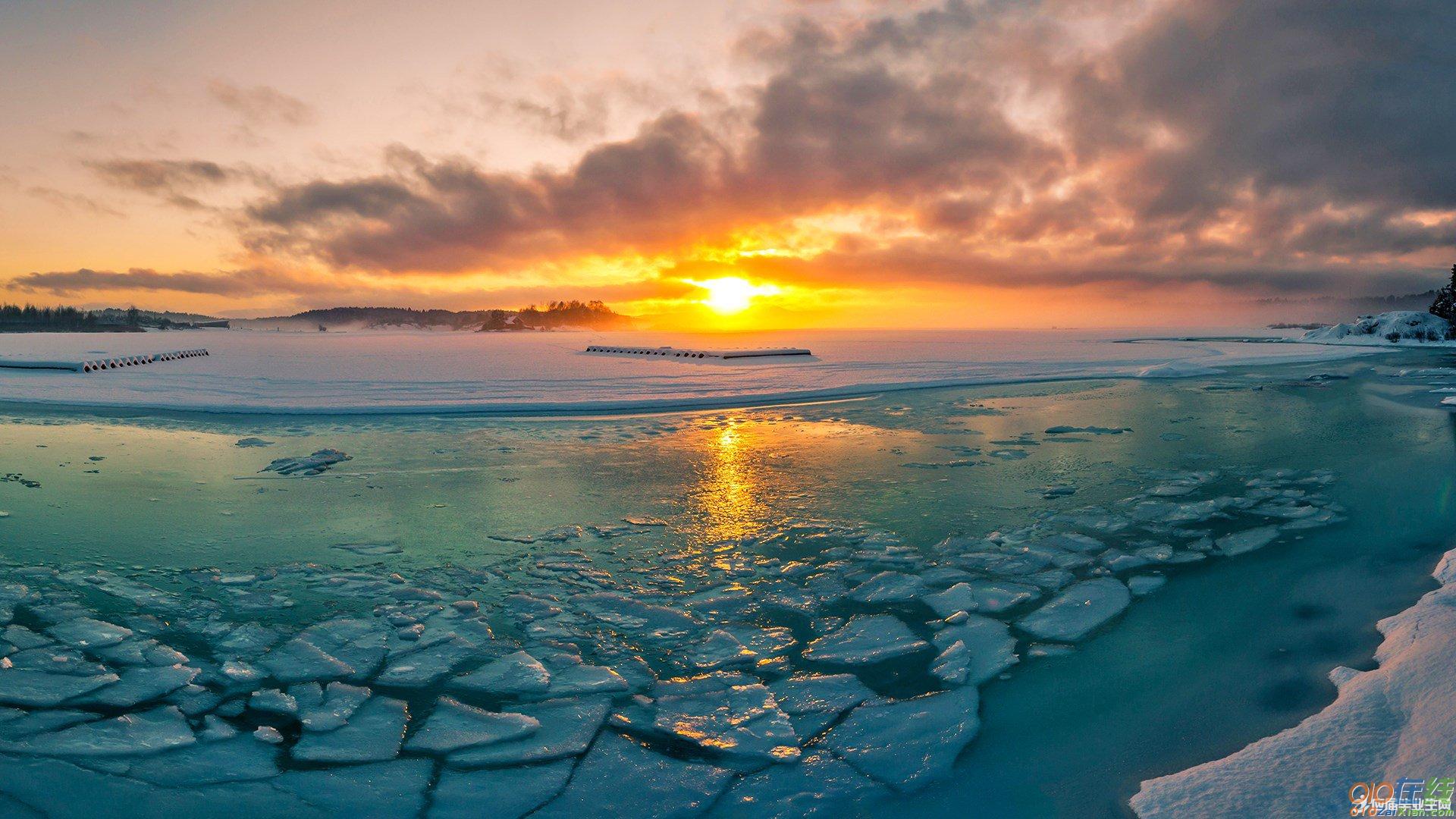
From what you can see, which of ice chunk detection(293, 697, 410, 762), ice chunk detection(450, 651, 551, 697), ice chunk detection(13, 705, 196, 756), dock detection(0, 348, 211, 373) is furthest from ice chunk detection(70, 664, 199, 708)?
dock detection(0, 348, 211, 373)

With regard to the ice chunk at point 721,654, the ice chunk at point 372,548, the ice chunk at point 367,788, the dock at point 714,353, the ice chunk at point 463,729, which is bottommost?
the ice chunk at point 367,788

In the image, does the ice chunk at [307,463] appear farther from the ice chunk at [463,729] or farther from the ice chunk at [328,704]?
the ice chunk at [463,729]

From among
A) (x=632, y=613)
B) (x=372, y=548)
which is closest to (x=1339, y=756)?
(x=632, y=613)

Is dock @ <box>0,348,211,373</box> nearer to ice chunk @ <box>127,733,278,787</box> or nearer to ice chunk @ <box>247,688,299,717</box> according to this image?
ice chunk @ <box>247,688,299,717</box>

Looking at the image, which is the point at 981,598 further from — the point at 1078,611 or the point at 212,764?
the point at 212,764

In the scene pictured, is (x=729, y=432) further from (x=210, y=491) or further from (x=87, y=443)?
(x=87, y=443)

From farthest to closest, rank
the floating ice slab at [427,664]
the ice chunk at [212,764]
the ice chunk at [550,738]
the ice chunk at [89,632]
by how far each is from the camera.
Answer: the ice chunk at [89,632] < the floating ice slab at [427,664] < the ice chunk at [550,738] < the ice chunk at [212,764]

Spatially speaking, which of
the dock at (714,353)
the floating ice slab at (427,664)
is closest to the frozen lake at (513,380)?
→ the dock at (714,353)
